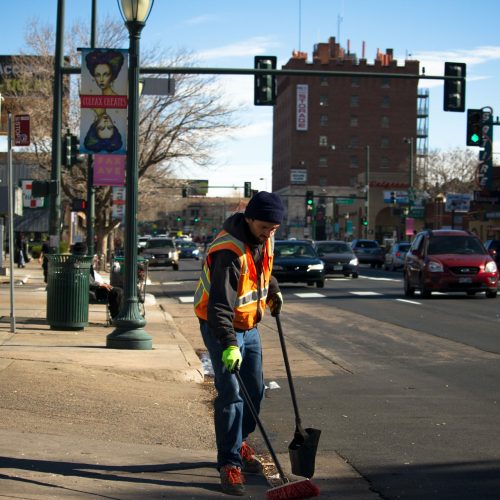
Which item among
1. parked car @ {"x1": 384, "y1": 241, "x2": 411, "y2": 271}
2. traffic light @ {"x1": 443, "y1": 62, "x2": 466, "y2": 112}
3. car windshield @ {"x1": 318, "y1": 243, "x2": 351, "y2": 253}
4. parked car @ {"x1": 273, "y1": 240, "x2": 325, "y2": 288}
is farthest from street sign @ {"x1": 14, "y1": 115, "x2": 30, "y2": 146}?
parked car @ {"x1": 384, "y1": 241, "x2": 411, "y2": 271}

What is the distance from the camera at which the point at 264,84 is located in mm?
23172

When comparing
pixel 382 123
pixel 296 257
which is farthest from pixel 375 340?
pixel 382 123

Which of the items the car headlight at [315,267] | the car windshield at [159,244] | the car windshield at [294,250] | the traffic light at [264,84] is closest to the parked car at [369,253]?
the car windshield at [159,244]

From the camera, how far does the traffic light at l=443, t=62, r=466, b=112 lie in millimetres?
24000

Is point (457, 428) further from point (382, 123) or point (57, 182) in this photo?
point (382, 123)

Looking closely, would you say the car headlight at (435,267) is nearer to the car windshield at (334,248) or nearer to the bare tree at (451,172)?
the car windshield at (334,248)

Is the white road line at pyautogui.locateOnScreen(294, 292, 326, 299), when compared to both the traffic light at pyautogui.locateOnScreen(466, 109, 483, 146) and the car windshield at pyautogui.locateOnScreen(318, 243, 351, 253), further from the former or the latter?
the car windshield at pyautogui.locateOnScreen(318, 243, 351, 253)

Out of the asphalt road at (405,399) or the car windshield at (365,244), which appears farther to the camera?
the car windshield at (365,244)

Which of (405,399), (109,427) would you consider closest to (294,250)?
(405,399)

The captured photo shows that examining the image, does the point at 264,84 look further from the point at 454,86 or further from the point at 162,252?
the point at 162,252

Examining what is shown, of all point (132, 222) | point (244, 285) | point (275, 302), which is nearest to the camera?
point (244, 285)

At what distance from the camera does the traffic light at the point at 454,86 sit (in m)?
24.0

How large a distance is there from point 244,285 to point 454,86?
738 inches

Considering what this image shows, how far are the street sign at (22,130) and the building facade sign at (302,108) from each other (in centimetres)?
10782
